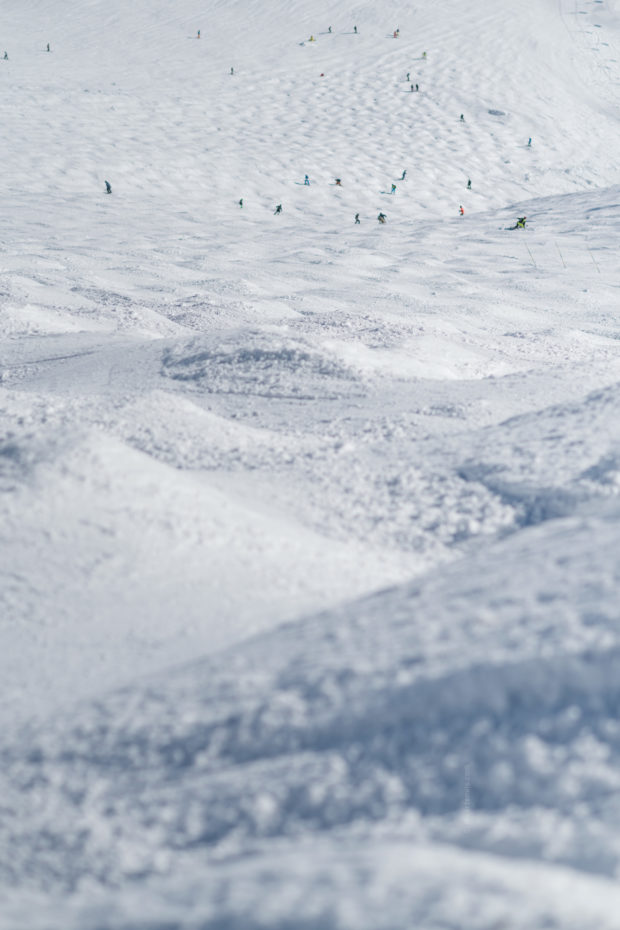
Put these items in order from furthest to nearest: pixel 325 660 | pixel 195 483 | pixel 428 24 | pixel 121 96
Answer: pixel 428 24 → pixel 121 96 → pixel 195 483 → pixel 325 660

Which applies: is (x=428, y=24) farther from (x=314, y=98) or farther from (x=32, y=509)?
(x=32, y=509)

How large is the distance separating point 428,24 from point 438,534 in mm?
20595

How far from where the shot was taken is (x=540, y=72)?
57.5ft

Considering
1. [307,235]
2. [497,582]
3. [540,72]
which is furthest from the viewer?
[540,72]

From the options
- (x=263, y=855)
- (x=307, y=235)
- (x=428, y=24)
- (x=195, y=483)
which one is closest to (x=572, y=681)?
(x=263, y=855)

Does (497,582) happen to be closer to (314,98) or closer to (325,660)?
(325,660)

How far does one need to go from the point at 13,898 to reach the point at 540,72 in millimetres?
19543

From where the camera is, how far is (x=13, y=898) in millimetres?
940

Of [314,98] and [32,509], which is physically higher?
[314,98]

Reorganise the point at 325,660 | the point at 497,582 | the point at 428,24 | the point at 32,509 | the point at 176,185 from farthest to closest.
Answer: the point at 428,24, the point at 176,185, the point at 32,509, the point at 497,582, the point at 325,660

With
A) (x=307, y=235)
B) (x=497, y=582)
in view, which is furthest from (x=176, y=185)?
(x=497, y=582)

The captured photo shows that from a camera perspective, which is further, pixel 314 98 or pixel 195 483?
pixel 314 98

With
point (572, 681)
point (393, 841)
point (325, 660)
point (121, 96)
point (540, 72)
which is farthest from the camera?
point (540, 72)

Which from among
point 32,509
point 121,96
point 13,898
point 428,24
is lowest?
point 13,898
